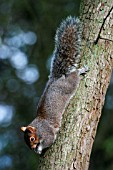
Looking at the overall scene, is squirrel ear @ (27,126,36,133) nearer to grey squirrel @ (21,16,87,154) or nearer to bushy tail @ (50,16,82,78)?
grey squirrel @ (21,16,87,154)

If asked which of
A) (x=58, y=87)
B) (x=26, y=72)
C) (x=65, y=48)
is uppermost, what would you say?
(x=65, y=48)

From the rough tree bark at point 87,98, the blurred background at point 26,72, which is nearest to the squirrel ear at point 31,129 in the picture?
the rough tree bark at point 87,98

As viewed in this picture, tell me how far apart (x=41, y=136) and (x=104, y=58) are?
64cm

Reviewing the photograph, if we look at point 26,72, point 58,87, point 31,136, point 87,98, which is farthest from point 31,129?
point 26,72

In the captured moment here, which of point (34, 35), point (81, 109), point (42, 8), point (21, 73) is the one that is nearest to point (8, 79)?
point (21, 73)

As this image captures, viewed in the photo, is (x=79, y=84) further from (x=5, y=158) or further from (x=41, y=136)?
(x=5, y=158)

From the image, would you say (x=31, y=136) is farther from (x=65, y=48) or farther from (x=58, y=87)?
(x=65, y=48)

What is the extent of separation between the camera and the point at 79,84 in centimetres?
256

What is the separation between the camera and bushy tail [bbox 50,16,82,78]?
276cm

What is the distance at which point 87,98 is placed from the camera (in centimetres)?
248

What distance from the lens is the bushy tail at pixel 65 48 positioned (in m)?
2.76

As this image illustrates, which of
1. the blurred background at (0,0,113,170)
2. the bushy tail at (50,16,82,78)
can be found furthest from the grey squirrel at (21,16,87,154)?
the blurred background at (0,0,113,170)

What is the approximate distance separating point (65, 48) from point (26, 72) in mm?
4056

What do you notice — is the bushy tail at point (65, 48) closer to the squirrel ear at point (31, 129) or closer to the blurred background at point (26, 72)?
the squirrel ear at point (31, 129)
